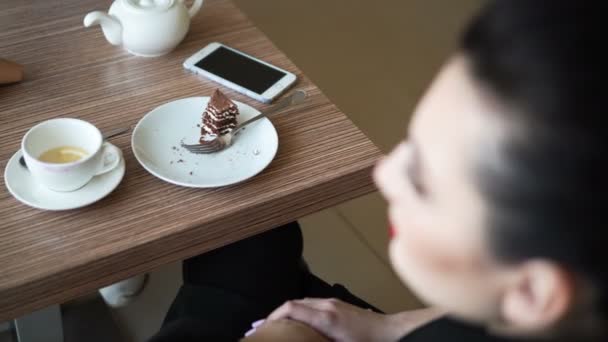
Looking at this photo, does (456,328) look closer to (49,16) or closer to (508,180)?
(508,180)

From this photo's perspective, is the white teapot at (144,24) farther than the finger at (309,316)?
Yes

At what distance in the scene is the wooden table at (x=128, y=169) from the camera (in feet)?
2.16

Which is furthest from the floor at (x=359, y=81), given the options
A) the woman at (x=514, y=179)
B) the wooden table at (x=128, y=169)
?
the woman at (x=514, y=179)

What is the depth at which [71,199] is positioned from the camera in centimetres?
70

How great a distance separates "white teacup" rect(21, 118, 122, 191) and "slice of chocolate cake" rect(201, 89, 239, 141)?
0.10m

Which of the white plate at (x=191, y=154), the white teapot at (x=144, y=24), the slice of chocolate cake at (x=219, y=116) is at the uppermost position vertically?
the white teapot at (x=144, y=24)

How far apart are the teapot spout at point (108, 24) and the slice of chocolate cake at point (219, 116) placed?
186mm

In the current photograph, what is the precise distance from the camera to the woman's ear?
0.37 metres

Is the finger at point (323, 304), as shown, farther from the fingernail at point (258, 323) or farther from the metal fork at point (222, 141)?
the metal fork at point (222, 141)

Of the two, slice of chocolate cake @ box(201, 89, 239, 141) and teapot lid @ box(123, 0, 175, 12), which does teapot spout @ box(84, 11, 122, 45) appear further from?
slice of chocolate cake @ box(201, 89, 239, 141)

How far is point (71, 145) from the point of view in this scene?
742mm

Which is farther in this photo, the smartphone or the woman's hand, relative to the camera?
the smartphone

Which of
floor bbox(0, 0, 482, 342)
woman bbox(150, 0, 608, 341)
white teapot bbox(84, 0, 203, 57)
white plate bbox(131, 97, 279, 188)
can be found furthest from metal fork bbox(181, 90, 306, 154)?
floor bbox(0, 0, 482, 342)

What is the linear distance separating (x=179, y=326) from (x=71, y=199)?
17 centimetres
